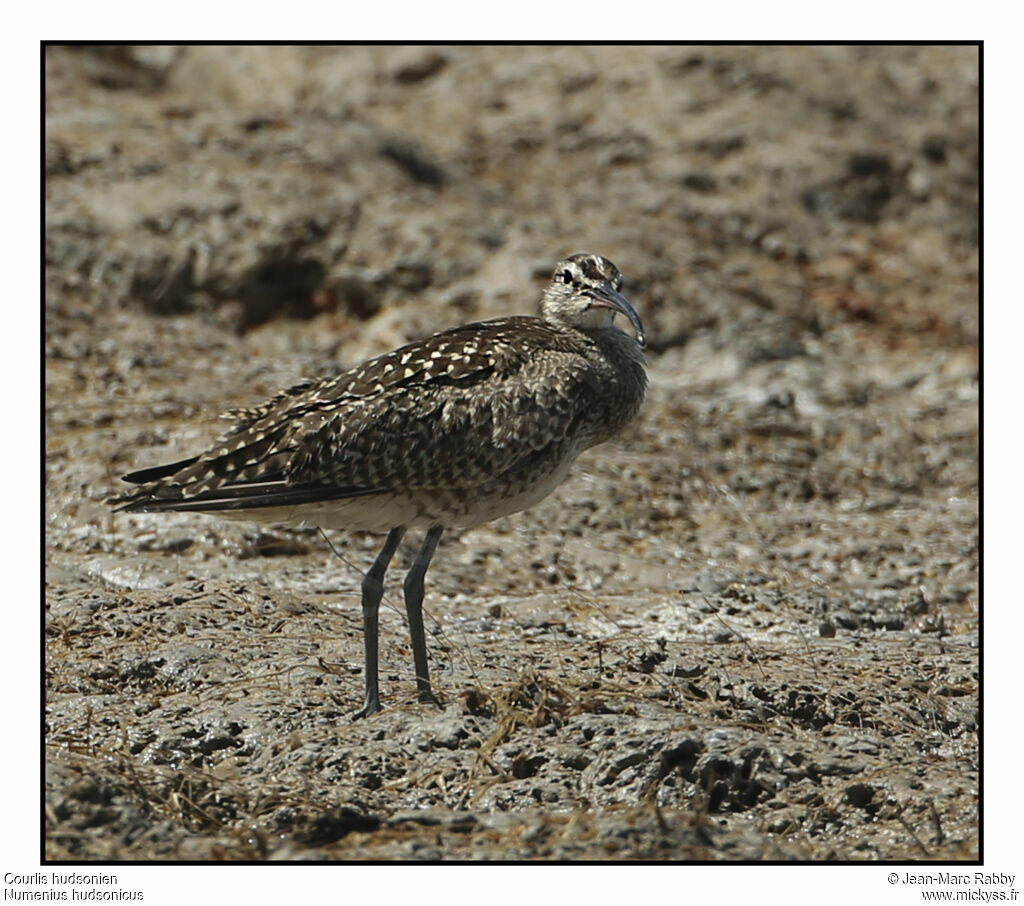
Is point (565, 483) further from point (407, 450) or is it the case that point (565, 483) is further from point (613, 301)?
point (407, 450)

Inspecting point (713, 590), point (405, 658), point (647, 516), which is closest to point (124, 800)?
point (405, 658)

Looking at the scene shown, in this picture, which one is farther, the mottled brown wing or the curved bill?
the curved bill

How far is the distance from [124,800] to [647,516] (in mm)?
4800

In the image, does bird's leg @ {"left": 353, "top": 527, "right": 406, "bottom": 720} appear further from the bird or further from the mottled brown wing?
the mottled brown wing

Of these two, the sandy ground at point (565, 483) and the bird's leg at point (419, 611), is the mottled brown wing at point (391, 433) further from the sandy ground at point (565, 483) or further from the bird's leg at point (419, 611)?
the sandy ground at point (565, 483)

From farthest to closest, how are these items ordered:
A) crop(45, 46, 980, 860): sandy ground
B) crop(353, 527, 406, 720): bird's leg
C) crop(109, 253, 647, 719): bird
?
crop(109, 253, 647, 719): bird, crop(353, 527, 406, 720): bird's leg, crop(45, 46, 980, 860): sandy ground

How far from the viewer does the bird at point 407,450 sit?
20.9ft

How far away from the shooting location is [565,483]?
976cm

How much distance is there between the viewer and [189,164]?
42.5ft

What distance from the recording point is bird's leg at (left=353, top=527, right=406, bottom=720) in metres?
6.22

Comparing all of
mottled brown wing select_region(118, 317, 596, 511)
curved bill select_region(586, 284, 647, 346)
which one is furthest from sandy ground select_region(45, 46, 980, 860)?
curved bill select_region(586, 284, 647, 346)

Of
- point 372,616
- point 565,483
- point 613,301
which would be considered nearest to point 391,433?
point 372,616

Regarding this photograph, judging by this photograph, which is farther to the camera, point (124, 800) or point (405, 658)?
point (405, 658)

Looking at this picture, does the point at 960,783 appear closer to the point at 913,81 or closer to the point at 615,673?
the point at 615,673
